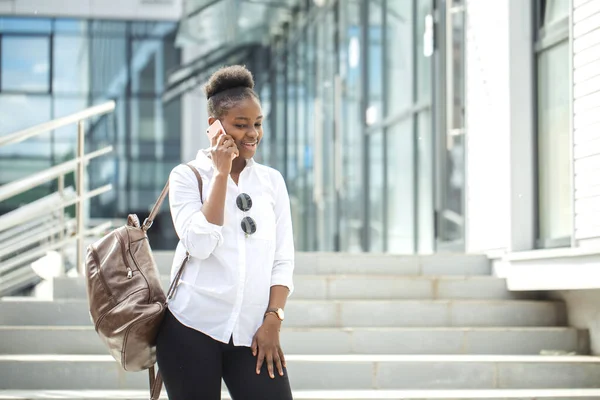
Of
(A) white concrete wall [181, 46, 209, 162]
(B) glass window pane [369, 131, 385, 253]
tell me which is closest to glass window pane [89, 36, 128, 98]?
(A) white concrete wall [181, 46, 209, 162]

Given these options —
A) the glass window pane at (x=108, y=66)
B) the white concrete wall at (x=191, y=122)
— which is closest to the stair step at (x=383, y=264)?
the white concrete wall at (x=191, y=122)

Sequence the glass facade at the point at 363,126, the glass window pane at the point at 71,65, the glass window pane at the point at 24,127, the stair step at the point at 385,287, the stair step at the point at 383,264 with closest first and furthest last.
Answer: the stair step at the point at 385,287 → the stair step at the point at 383,264 → the glass facade at the point at 363,126 → the glass window pane at the point at 24,127 → the glass window pane at the point at 71,65

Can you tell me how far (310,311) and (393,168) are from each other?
4935mm

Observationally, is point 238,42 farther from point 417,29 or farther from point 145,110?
point 417,29

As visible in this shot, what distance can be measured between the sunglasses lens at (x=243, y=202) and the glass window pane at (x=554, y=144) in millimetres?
4022

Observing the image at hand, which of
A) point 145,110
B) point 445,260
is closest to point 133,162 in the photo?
point 145,110

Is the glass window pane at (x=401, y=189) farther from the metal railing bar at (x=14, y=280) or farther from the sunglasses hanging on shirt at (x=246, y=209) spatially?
the sunglasses hanging on shirt at (x=246, y=209)

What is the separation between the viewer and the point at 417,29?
365 inches

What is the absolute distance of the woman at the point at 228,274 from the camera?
2.34 m

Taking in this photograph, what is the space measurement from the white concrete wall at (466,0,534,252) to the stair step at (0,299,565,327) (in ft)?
2.61

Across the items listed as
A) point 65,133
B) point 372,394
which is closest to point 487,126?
point 372,394

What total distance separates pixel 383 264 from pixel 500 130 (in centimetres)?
139

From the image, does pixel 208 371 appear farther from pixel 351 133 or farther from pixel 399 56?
pixel 351 133

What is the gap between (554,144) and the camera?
6332 millimetres
